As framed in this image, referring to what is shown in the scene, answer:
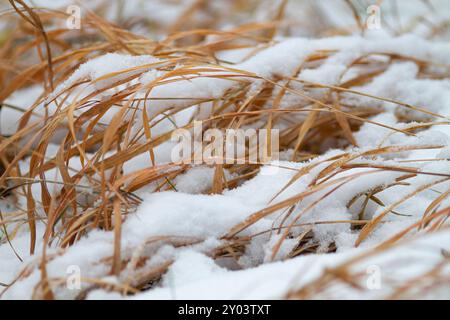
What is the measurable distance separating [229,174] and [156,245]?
0.27 meters

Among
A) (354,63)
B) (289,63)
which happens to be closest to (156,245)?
(289,63)

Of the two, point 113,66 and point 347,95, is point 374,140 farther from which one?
point 113,66

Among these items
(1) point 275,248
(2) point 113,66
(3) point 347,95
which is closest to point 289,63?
(3) point 347,95

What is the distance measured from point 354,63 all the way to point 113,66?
1.92 feet

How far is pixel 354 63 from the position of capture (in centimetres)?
129
